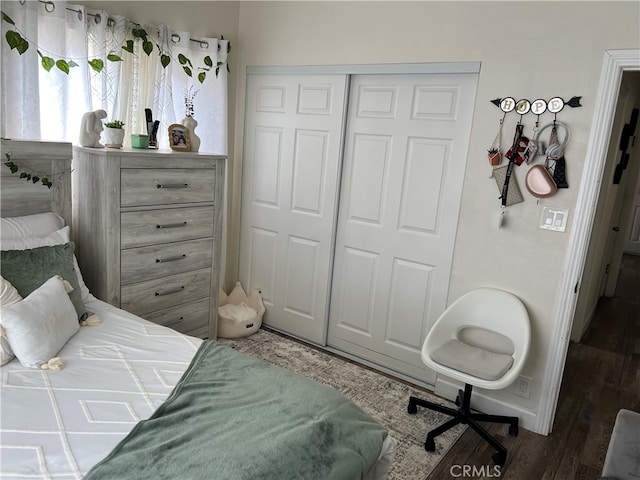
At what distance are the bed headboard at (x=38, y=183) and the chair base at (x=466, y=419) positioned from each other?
2248 mm

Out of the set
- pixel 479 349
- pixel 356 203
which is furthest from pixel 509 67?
pixel 479 349

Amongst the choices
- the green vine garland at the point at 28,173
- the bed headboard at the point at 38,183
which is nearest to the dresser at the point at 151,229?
the bed headboard at the point at 38,183

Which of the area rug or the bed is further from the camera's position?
the area rug

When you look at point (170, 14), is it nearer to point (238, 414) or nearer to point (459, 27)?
point (459, 27)

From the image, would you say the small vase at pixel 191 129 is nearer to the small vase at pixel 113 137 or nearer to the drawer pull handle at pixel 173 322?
the small vase at pixel 113 137

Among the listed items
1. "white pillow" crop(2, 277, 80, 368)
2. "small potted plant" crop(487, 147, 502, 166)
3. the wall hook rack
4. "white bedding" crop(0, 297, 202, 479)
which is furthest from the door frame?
"white pillow" crop(2, 277, 80, 368)

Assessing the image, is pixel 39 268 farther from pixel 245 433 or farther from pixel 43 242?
pixel 245 433

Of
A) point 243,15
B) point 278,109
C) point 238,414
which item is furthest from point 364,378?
point 243,15

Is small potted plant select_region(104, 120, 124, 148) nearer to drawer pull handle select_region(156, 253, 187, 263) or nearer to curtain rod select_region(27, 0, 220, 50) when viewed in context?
curtain rod select_region(27, 0, 220, 50)

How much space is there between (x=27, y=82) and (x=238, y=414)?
2111 millimetres

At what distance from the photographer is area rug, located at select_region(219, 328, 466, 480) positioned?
2500mm

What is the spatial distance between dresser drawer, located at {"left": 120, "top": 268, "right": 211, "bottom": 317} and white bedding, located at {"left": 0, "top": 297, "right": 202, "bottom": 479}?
1.85ft

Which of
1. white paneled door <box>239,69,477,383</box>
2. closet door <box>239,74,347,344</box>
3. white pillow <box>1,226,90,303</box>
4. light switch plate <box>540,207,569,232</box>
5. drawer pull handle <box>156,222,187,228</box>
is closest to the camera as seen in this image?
white pillow <box>1,226,90,303</box>

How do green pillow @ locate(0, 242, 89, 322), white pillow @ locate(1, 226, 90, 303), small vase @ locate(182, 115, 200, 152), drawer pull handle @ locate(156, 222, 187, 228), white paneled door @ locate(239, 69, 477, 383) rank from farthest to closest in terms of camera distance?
small vase @ locate(182, 115, 200, 152)
white paneled door @ locate(239, 69, 477, 383)
drawer pull handle @ locate(156, 222, 187, 228)
white pillow @ locate(1, 226, 90, 303)
green pillow @ locate(0, 242, 89, 322)
